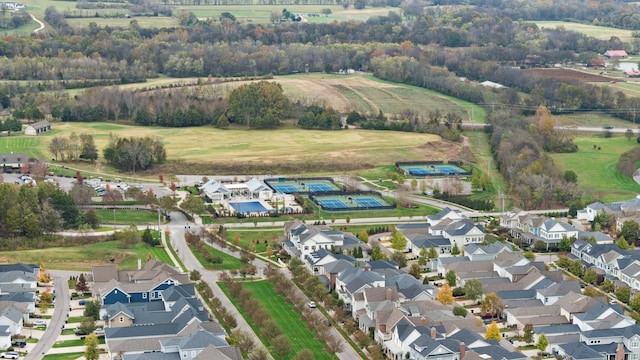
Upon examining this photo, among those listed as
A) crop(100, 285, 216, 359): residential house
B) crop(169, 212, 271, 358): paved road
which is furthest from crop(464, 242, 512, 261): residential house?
crop(100, 285, 216, 359): residential house

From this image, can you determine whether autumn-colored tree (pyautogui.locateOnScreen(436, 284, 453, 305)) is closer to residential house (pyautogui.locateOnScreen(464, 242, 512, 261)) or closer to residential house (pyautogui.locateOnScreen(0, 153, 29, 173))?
residential house (pyautogui.locateOnScreen(464, 242, 512, 261))

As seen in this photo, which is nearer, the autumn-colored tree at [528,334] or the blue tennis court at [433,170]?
the autumn-colored tree at [528,334]

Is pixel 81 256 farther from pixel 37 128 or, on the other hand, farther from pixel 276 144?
pixel 37 128

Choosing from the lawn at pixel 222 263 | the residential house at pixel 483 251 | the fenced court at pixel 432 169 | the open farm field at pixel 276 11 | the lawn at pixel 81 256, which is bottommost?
the open farm field at pixel 276 11

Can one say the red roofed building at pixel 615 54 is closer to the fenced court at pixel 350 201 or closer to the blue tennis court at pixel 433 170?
the blue tennis court at pixel 433 170

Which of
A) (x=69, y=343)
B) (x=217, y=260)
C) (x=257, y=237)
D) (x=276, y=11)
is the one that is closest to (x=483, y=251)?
(x=257, y=237)

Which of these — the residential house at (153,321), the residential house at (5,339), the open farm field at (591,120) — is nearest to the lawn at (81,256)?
the residential house at (153,321)
